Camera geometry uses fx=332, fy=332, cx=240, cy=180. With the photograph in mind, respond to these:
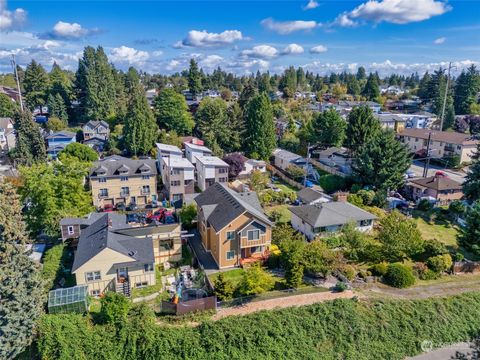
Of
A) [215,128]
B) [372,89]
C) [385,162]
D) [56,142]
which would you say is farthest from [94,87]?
[372,89]

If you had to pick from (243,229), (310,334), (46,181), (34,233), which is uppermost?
(46,181)

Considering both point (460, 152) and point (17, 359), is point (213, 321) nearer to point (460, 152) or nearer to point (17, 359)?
point (17, 359)

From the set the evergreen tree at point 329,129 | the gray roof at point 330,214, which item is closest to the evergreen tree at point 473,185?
the gray roof at point 330,214

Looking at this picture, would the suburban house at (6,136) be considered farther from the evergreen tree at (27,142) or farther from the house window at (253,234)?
the house window at (253,234)

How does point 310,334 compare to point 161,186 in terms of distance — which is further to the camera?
point 161,186

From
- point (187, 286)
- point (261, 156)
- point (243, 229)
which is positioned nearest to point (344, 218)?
point (243, 229)

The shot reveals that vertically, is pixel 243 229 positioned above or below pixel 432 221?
above

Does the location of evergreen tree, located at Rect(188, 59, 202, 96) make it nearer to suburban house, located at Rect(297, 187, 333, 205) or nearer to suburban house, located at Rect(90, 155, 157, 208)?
suburban house, located at Rect(90, 155, 157, 208)
